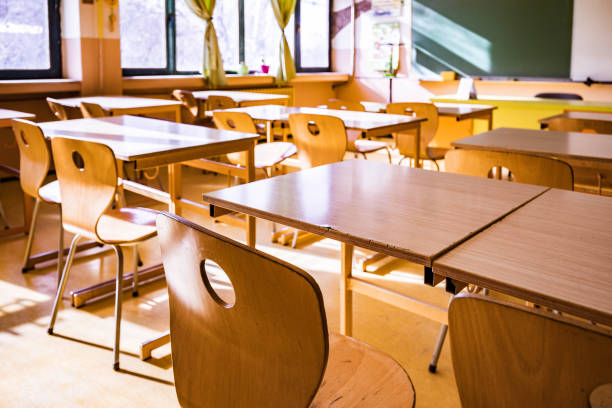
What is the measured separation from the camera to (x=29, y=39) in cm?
519

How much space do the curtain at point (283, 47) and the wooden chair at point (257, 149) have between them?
336 centimetres

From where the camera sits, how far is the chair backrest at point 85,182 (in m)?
2.02

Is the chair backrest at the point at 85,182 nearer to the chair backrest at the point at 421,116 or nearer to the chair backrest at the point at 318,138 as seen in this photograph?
the chair backrest at the point at 318,138

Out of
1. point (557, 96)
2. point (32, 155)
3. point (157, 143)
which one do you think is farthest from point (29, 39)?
point (557, 96)

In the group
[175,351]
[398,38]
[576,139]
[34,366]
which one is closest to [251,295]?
[175,351]

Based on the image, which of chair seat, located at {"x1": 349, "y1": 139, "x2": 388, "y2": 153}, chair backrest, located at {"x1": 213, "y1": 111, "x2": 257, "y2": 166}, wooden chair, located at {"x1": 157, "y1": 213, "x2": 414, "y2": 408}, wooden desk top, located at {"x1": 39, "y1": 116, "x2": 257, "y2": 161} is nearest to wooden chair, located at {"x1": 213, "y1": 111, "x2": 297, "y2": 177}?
chair backrest, located at {"x1": 213, "y1": 111, "x2": 257, "y2": 166}

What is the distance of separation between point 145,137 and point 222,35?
15.8ft

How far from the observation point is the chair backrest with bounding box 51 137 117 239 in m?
2.02

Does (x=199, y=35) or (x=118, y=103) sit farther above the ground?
(x=199, y=35)

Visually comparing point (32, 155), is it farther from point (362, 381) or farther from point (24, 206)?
point (362, 381)

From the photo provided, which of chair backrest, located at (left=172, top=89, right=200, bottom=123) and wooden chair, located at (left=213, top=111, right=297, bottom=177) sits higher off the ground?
chair backrest, located at (left=172, top=89, right=200, bottom=123)

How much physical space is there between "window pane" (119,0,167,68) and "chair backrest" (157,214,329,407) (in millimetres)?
5376

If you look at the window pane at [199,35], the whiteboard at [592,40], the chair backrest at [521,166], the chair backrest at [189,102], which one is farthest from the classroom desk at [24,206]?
the whiteboard at [592,40]

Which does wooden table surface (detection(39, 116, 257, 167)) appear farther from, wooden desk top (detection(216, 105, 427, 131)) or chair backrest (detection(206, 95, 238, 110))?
chair backrest (detection(206, 95, 238, 110))
